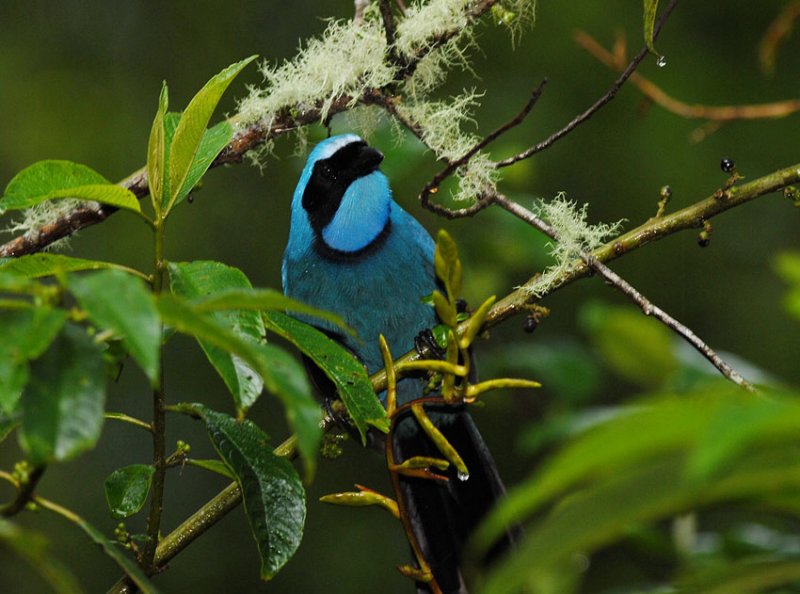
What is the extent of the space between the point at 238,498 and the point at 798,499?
1045mm

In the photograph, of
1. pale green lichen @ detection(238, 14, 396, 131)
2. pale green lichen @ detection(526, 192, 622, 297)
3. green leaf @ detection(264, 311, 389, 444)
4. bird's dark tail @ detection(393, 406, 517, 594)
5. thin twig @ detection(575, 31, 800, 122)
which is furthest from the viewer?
thin twig @ detection(575, 31, 800, 122)

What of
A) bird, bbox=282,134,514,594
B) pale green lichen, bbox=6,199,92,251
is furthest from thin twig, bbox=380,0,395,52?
bird, bbox=282,134,514,594

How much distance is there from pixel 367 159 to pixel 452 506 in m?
1.08

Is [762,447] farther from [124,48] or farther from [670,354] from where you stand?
[124,48]

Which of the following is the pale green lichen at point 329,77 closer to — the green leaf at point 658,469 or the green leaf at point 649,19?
the green leaf at point 649,19

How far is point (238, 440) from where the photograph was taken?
1664 mm

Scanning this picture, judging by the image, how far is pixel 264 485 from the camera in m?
1.66

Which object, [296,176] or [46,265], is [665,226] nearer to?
[46,265]

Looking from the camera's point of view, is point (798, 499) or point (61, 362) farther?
point (61, 362)

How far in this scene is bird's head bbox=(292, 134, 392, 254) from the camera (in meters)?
3.28

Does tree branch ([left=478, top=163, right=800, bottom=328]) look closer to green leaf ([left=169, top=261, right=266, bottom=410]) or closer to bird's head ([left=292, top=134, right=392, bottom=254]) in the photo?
green leaf ([left=169, top=261, right=266, bottom=410])

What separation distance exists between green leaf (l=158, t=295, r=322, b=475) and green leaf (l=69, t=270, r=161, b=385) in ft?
0.09

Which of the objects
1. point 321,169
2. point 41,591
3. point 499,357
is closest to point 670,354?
point 499,357

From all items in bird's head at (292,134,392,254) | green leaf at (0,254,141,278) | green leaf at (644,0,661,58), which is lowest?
green leaf at (0,254,141,278)
